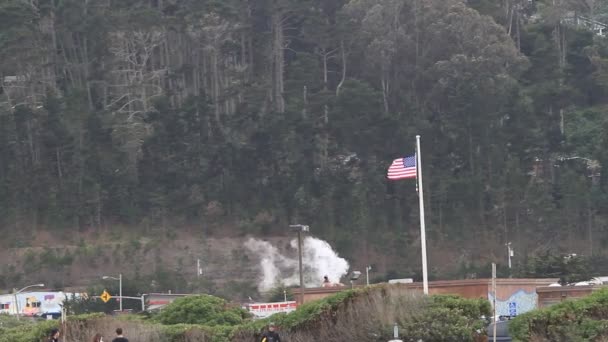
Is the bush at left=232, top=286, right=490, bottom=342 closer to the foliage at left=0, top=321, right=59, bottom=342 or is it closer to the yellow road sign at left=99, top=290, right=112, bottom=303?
the foliage at left=0, top=321, right=59, bottom=342

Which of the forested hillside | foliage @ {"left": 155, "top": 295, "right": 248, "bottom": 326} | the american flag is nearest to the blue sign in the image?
the american flag

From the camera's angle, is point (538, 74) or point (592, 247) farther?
point (538, 74)

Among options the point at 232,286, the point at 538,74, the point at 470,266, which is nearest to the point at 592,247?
the point at 470,266

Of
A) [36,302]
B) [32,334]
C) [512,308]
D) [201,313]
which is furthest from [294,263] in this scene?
[32,334]

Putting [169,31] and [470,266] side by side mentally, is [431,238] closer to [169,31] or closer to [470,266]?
[470,266]

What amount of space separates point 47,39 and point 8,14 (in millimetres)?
5469

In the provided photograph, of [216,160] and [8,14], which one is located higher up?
[8,14]

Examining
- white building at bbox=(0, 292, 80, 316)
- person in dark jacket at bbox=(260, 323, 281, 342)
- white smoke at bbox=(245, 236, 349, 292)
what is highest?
white smoke at bbox=(245, 236, 349, 292)

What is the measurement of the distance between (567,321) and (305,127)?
70506 mm

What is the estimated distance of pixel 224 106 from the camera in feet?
336

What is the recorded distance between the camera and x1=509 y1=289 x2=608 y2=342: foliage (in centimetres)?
2947

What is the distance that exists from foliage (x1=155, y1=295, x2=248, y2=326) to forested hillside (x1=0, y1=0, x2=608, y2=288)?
56.4 m

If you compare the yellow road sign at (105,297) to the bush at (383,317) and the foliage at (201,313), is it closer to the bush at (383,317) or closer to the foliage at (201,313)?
the foliage at (201,313)

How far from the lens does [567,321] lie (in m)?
29.7
